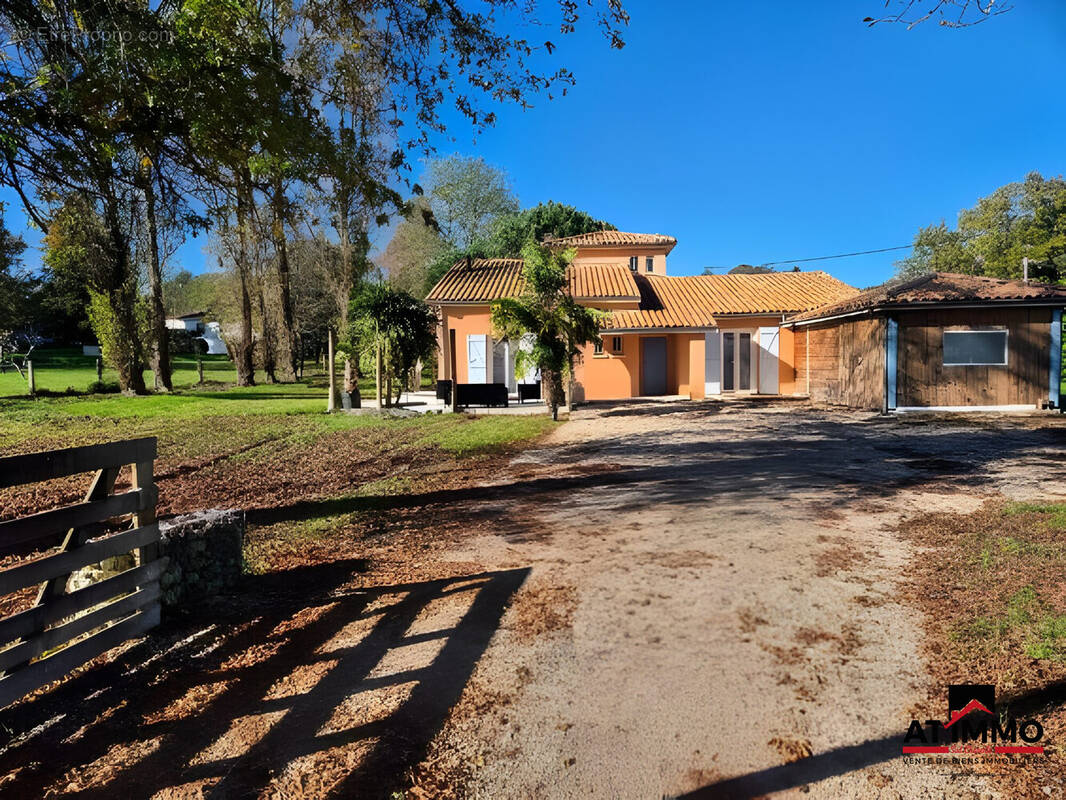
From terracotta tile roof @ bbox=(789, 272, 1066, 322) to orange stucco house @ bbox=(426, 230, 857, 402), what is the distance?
5240 mm

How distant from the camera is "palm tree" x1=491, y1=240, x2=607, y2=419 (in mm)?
15586

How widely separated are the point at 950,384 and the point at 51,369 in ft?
144

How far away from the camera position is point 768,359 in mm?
24938

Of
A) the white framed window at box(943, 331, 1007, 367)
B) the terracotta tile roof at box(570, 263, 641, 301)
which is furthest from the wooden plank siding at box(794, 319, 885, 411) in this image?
the terracotta tile roof at box(570, 263, 641, 301)

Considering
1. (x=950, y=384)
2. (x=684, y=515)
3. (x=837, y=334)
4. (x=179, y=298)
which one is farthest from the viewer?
(x=179, y=298)

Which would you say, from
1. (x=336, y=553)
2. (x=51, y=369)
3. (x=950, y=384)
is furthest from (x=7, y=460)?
(x=51, y=369)

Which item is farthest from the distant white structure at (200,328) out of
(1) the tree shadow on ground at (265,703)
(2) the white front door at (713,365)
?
(1) the tree shadow on ground at (265,703)

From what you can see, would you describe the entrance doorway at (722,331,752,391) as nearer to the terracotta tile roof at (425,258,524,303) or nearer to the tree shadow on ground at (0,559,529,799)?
the terracotta tile roof at (425,258,524,303)

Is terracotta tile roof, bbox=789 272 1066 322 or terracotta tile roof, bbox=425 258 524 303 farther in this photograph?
terracotta tile roof, bbox=425 258 524 303

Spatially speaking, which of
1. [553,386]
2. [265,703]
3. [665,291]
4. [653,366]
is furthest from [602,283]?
[265,703]

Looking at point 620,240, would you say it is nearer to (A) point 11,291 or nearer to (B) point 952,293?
(B) point 952,293

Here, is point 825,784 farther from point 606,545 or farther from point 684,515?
point 684,515

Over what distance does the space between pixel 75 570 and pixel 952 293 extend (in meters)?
Result: 20.7

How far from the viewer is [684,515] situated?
6.61m
